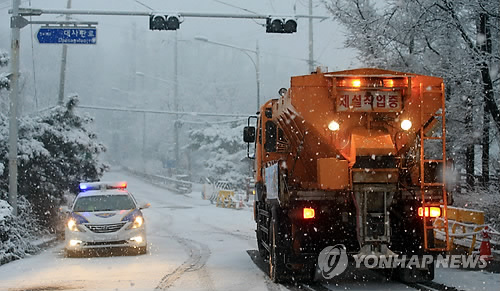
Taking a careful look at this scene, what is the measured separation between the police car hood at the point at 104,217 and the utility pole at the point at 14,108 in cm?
265

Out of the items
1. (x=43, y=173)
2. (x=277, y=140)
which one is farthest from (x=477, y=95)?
(x=43, y=173)

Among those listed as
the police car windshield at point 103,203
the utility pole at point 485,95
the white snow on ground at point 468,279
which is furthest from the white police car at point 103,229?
the utility pole at point 485,95

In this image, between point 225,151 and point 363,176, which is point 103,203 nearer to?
point 363,176

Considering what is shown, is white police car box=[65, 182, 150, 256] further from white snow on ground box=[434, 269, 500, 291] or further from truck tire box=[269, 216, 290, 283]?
white snow on ground box=[434, 269, 500, 291]

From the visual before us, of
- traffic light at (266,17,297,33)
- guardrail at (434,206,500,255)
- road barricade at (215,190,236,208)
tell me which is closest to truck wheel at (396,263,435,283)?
guardrail at (434,206,500,255)

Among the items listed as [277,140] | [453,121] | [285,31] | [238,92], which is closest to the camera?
[277,140]

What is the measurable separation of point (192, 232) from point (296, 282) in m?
11.3

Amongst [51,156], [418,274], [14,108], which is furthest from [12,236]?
[418,274]

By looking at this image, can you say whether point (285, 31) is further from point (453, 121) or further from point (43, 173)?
point (43, 173)

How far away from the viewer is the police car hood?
586 inches

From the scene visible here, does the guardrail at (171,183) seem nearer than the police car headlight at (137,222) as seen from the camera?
No

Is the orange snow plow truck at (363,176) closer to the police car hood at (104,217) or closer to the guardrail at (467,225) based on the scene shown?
the guardrail at (467,225)

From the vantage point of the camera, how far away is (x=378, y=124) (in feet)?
32.3

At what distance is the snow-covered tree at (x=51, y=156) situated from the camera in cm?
1989
